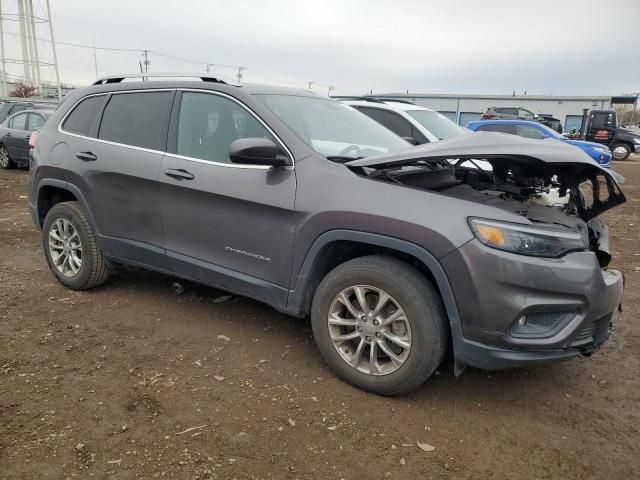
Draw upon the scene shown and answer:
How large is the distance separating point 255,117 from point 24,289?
274cm

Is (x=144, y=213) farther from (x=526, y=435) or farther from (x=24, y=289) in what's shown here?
(x=526, y=435)

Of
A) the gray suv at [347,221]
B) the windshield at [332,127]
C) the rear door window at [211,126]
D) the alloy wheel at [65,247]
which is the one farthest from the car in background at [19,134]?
the windshield at [332,127]

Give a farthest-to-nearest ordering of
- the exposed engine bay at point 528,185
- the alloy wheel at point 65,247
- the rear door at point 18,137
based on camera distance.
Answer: the rear door at point 18,137 < the alloy wheel at point 65,247 < the exposed engine bay at point 528,185

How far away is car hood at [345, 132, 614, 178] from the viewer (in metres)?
2.60

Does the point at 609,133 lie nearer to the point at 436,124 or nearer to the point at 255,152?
the point at 436,124

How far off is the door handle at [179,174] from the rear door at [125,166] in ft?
0.40

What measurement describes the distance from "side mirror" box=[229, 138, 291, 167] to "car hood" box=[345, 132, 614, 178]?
442mm

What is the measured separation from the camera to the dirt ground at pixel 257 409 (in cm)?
229

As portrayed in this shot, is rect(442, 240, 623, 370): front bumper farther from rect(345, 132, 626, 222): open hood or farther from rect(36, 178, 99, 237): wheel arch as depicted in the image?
rect(36, 178, 99, 237): wheel arch

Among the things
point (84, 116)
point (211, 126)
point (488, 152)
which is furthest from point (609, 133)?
point (84, 116)

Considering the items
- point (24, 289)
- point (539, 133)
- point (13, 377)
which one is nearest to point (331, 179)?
point (13, 377)

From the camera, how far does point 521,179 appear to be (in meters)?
3.37

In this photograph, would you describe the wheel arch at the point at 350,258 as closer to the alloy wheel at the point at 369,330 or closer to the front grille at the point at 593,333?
the alloy wheel at the point at 369,330

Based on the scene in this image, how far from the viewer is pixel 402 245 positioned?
2615 millimetres
